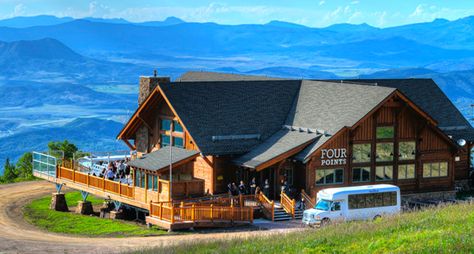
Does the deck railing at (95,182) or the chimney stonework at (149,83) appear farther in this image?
the chimney stonework at (149,83)

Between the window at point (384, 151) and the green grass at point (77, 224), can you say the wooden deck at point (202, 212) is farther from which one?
the window at point (384, 151)

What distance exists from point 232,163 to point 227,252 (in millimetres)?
20442

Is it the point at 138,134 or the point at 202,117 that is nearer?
the point at 202,117

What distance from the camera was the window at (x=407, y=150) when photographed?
50.2 metres

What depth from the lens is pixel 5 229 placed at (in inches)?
1805

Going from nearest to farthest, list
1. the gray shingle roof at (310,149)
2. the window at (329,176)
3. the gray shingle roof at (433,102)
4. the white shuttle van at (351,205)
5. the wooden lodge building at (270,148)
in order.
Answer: the white shuttle van at (351,205), the wooden lodge building at (270,148), the gray shingle roof at (310,149), the window at (329,176), the gray shingle roof at (433,102)

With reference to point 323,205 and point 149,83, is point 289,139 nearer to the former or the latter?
point 323,205

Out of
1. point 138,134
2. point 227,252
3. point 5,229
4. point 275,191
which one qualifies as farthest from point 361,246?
point 138,134

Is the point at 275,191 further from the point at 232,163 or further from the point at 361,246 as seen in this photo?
the point at 361,246

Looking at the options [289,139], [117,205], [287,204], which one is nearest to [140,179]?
[117,205]

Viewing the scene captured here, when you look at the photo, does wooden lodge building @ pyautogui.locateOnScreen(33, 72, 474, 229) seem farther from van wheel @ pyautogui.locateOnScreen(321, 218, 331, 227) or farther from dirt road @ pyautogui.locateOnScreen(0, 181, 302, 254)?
van wheel @ pyautogui.locateOnScreen(321, 218, 331, 227)

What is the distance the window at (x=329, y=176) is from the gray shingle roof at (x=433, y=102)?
442 inches

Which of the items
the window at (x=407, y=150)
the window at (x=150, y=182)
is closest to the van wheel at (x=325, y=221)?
the window at (x=150, y=182)

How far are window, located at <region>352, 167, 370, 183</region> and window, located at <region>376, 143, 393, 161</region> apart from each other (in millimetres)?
1037
